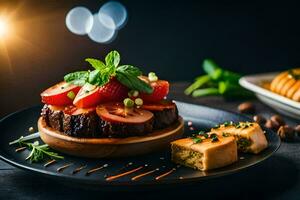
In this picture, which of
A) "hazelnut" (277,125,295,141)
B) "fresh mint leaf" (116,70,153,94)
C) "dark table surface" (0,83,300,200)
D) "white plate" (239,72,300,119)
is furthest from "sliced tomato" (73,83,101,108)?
"white plate" (239,72,300,119)

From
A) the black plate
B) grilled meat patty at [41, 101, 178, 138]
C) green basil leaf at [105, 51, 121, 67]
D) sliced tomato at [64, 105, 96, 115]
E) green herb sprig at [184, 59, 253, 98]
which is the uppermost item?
green basil leaf at [105, 51, 121, 67]

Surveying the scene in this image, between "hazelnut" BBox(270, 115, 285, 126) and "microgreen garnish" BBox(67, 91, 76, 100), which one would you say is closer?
"microgreen garnish" BBox(67, 91, 76, 100)

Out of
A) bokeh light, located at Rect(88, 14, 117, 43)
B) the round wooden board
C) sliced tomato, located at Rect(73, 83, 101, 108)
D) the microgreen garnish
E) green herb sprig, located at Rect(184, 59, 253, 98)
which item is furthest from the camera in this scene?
bokeh light, located at Rect(88, 14, 117, 43)

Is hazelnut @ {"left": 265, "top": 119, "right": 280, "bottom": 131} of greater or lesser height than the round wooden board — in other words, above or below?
below

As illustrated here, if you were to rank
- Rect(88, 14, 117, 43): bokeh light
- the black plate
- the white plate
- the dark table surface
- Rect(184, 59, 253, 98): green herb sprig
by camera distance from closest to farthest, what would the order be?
1. the black plate
2. the dark table surface
3. the white plate
4. Rect(184, 59, 253, 98): green herb sprig
5. Rect(88, 14, 117, 43): bokeh light

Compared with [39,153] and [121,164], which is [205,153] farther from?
[39,153]

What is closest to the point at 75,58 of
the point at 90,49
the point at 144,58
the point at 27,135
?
the point at 90,49

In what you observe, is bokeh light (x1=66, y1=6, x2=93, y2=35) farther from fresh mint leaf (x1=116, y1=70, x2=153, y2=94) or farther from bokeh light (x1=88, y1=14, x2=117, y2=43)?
fresh mint leaf (x1=116, y1=70, x2=153, y2=94)

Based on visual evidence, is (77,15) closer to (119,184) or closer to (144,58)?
(144,58)
